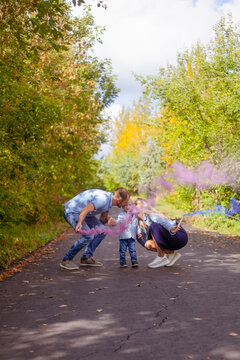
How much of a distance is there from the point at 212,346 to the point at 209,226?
15520 mm

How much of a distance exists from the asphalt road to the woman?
277 millimetres

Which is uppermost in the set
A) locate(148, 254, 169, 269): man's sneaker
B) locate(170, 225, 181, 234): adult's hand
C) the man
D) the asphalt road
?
the man

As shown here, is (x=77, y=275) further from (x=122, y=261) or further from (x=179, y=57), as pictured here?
(x=179, y=57)

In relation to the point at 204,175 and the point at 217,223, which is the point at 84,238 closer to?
the point at 217,223

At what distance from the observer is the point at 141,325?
491 centimetres

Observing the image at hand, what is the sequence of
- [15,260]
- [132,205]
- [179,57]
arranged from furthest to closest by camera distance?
[179,57], [15,260], [132,205]

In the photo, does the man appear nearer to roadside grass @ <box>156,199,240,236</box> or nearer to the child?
the child

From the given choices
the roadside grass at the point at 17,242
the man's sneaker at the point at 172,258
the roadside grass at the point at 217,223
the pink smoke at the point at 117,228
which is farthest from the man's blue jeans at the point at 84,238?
the roadside grass at the point at 217,223

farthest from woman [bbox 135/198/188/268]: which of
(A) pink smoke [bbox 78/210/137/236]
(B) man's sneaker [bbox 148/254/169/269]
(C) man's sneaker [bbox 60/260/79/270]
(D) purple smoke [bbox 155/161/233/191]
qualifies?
(D) purple smoke [bbox 155/161/233/191]

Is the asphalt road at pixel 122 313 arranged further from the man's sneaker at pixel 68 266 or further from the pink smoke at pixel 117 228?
the pink smoke at pixel 117 228

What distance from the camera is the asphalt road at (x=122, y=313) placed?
13.6ft

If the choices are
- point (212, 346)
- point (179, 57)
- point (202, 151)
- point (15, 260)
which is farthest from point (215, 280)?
point (179, 57)

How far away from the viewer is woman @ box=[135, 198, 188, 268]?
905 centimetres

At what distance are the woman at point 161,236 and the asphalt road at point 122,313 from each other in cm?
28
